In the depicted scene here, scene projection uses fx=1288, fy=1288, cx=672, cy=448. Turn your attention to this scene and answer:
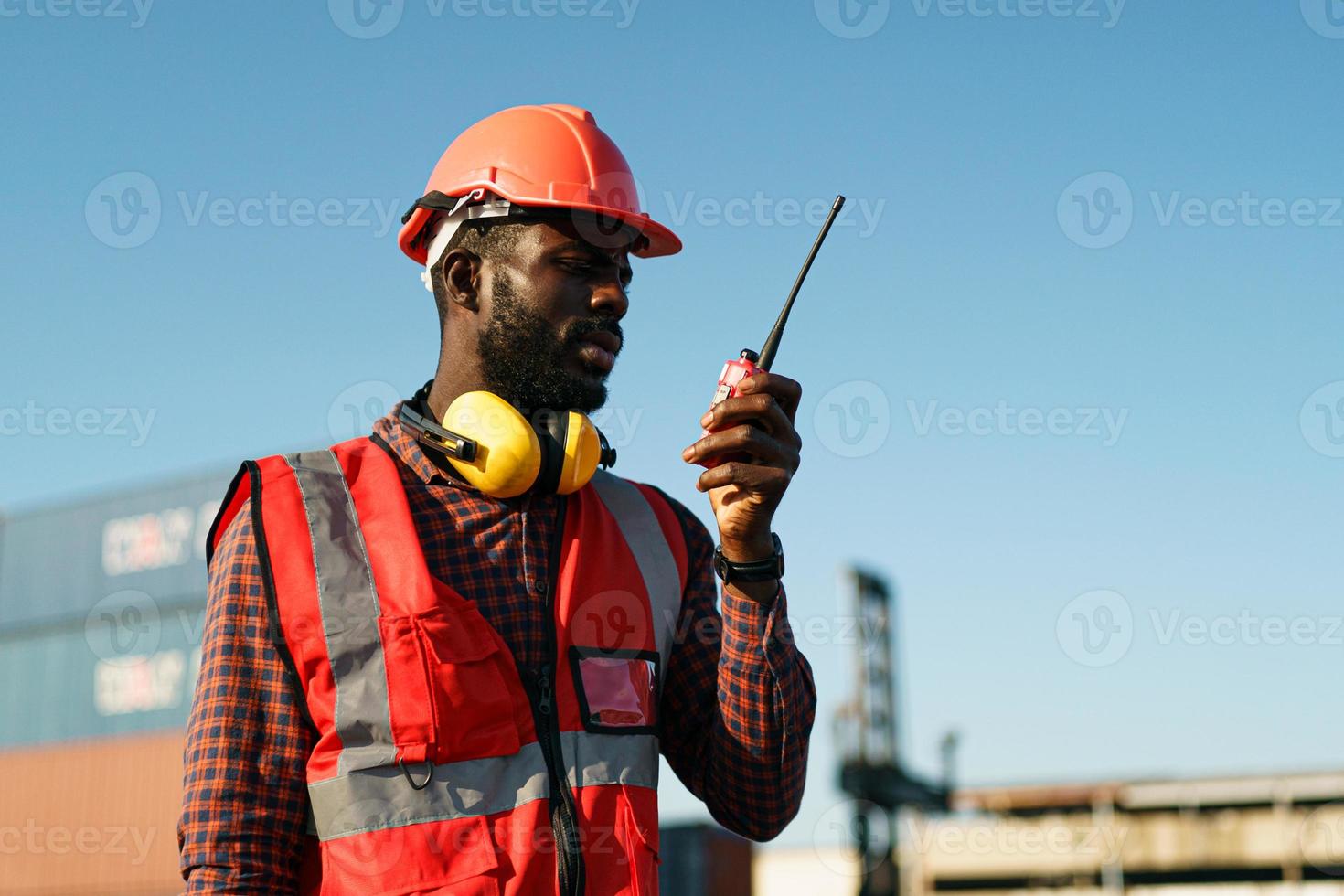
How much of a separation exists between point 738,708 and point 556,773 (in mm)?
395

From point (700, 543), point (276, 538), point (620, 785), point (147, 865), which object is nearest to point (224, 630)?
point (276, 538)

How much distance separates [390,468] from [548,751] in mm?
659

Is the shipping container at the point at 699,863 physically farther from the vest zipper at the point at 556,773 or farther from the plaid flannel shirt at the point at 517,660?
the vest zipper at the point at 556,773

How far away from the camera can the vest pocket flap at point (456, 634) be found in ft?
7.48

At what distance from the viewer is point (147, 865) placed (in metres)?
24.5

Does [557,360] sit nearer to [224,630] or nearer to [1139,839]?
[224,630]

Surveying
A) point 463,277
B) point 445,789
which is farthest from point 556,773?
point 463,277

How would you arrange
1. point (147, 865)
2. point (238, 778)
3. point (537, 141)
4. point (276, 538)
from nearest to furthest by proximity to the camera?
1. point (238, 778)
2. point (276, 538)
3. point (537, 141)
4. point (147, 865)

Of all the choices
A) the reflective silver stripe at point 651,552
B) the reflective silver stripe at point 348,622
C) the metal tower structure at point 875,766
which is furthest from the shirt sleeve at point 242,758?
the metal tower structure at point 875,766

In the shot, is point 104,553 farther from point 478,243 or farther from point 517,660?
point 517,660

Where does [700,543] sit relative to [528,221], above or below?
below

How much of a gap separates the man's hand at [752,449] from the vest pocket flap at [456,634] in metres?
0.48

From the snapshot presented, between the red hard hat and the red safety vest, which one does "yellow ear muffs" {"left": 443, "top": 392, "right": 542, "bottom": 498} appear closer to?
the red safety vest

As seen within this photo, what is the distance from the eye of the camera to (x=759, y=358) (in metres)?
2.45
